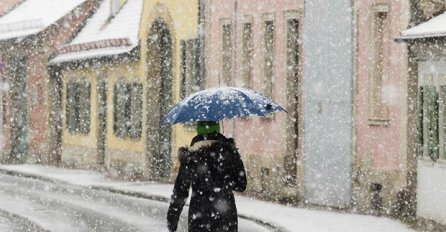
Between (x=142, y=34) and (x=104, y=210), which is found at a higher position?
(x=142, y=34)

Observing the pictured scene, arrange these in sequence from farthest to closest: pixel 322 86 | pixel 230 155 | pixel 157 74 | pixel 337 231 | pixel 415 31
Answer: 1. pixel 157 74
2. pixel 322 86
3. pixel 415 31
4. pixel 337 231
5. pixel 230 155

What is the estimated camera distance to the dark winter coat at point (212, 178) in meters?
8.63

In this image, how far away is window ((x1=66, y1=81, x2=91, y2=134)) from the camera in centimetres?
3550

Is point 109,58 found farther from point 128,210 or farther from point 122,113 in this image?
point 128,210

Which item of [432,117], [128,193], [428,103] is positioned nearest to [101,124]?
[128,193]

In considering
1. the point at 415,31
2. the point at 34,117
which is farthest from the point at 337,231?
the point at 34,117

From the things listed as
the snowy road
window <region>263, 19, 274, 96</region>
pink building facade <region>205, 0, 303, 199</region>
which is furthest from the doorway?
window <region>263, 19, 274, 96</region>

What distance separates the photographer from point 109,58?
106ft

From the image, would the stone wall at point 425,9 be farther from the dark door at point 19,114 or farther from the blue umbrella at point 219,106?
the dark door at point 19,114

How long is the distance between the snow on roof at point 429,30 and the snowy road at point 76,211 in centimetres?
399

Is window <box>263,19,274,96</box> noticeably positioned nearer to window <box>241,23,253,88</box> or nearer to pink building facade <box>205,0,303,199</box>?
pink building facade <box>205,0,303,199</box>

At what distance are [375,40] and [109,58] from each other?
13.6 metres

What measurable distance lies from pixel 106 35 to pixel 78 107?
12.4ft

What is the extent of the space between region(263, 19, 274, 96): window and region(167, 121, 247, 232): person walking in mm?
15271
